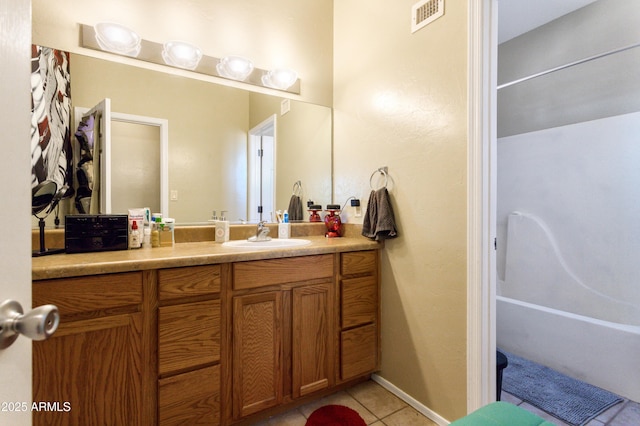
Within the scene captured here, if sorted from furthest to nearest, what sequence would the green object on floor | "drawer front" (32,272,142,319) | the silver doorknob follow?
"drawer front" (32,272,142,319), the green object on floor, the silver doorknob

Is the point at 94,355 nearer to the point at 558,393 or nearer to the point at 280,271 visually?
the point at 280,271

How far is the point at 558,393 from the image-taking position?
1.80 metres

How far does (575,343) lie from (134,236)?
2822 millimetres

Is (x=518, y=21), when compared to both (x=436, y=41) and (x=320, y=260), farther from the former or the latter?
(x=320, y=260)

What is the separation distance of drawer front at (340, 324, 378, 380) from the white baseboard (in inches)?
4.0

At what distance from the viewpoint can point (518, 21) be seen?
8.20ft

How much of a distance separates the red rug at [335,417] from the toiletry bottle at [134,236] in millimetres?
1282

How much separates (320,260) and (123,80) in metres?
1.51

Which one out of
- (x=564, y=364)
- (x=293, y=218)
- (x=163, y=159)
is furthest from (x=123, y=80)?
(x=564, y=364)

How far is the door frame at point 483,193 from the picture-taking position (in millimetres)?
1381

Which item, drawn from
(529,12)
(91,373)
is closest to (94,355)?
(91,373)

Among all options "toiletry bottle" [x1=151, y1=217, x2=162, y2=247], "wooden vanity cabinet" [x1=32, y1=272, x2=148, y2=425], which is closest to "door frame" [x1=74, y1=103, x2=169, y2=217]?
"toiletry bottle" [x1=151, y1=217, x2=162, y2=247]

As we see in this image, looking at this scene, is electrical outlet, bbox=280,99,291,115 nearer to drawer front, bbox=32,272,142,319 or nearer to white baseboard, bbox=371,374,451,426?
drawer front, bbox=32,272,142,319

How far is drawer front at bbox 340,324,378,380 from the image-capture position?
5.78 feet
